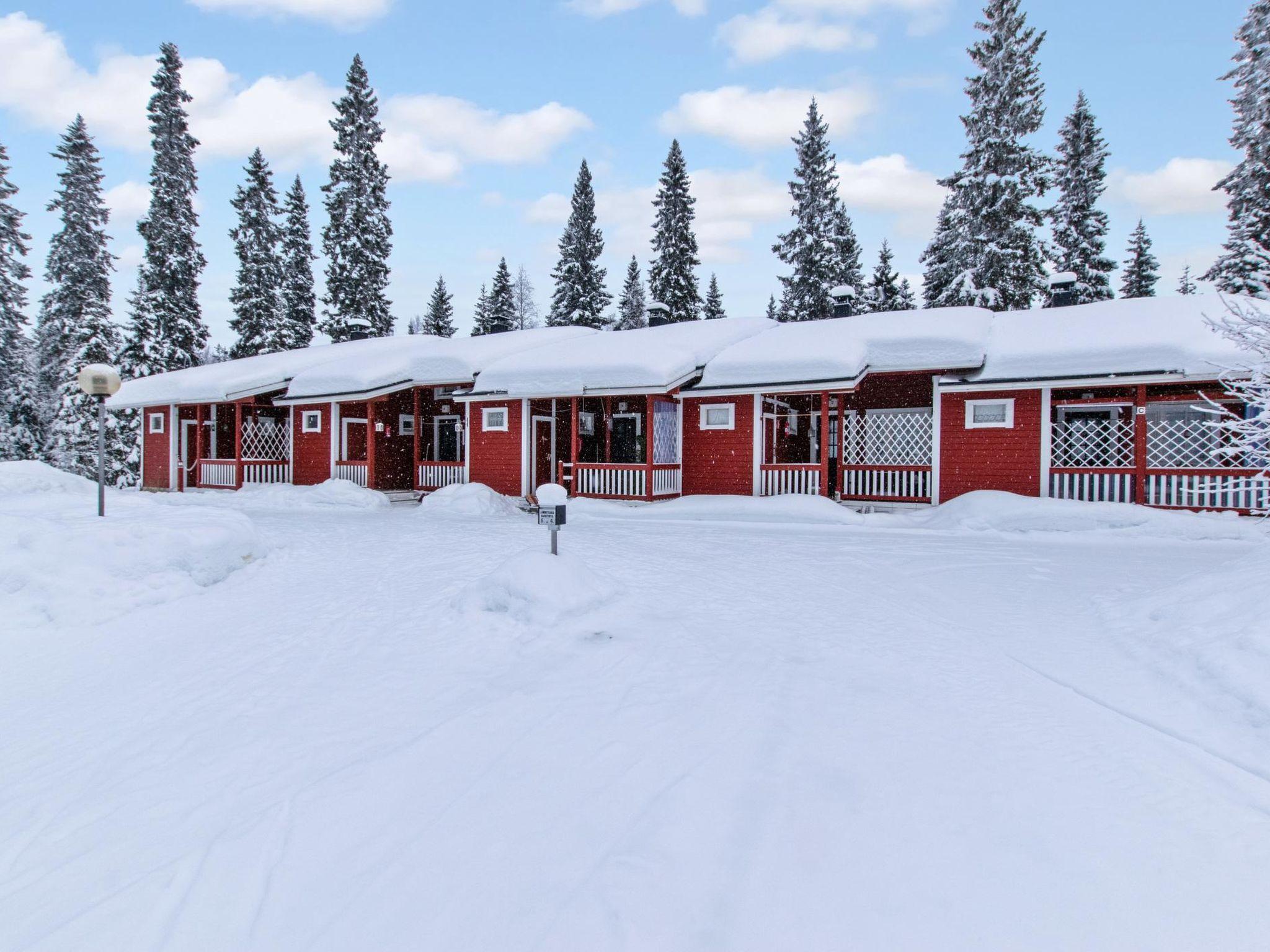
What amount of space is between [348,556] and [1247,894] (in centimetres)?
819

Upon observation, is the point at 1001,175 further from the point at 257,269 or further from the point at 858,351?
the point at 257,269

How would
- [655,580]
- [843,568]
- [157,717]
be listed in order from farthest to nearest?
[843,568] → [655,580] → [157,717]

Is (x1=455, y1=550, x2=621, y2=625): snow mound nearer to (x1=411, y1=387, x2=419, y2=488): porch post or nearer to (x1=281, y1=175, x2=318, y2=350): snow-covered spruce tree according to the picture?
(x1=411, y1=387, x2=419, y2=488): porch post

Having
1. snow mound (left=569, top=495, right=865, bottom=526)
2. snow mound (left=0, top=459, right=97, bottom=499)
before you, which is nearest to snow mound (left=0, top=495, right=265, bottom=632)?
snow mound (left=0, top=459, right=97, bottom=499)

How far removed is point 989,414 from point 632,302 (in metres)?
32.9

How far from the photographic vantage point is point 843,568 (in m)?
7.57

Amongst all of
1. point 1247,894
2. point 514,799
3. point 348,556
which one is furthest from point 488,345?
point 1247,894

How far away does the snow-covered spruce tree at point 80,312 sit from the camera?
25250 millimetres

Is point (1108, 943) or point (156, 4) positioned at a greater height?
point (156, 4)

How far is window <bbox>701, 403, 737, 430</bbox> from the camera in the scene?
14164 millimetres

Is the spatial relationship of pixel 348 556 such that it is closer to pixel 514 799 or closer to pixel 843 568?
pixel 843 568

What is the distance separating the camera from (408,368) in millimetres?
16422

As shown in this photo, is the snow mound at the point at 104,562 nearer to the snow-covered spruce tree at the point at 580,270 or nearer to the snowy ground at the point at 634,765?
the snowy ground at the point at 634,765

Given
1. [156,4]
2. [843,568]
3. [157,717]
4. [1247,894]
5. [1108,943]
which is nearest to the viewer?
[1108,943]
